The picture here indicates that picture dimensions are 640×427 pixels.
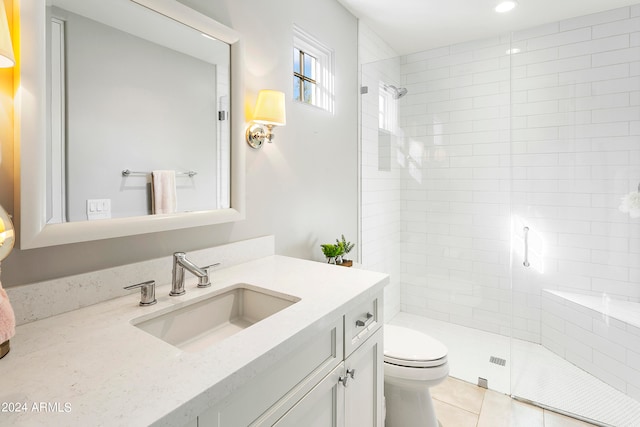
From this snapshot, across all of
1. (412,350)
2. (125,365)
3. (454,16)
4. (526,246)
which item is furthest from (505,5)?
(125,365)

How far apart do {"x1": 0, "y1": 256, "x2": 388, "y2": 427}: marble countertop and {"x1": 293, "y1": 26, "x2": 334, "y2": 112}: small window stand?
147 cm

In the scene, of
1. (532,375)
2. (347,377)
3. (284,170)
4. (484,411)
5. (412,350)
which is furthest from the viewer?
(532,375)

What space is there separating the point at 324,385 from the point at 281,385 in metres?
0.21

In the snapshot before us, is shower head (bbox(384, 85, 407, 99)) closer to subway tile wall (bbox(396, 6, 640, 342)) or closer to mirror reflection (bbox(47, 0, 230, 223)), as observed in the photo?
subway tile wall (bbox(396, 6, 640, 342))

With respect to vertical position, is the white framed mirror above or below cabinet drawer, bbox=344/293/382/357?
above

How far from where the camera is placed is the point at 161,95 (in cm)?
123

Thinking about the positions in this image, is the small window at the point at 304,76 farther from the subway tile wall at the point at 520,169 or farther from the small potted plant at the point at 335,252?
the small potted plant at the point at 335,252

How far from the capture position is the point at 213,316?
3.96 ft

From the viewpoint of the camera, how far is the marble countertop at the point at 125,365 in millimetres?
566

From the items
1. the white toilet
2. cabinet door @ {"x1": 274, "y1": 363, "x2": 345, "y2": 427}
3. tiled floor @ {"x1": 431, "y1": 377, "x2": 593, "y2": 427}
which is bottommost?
tiled floor @ {"x1": 431, "y1": 377, "x2": 593, "y2": 427}

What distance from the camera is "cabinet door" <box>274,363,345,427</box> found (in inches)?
35.6

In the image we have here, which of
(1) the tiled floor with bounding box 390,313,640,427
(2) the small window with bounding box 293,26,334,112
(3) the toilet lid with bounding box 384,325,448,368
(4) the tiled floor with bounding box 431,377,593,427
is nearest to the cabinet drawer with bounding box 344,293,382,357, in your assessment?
(3) the toilet lid with bounding box 384,325,448,368

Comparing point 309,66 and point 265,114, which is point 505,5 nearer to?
point 309,66

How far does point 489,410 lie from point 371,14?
285cm
